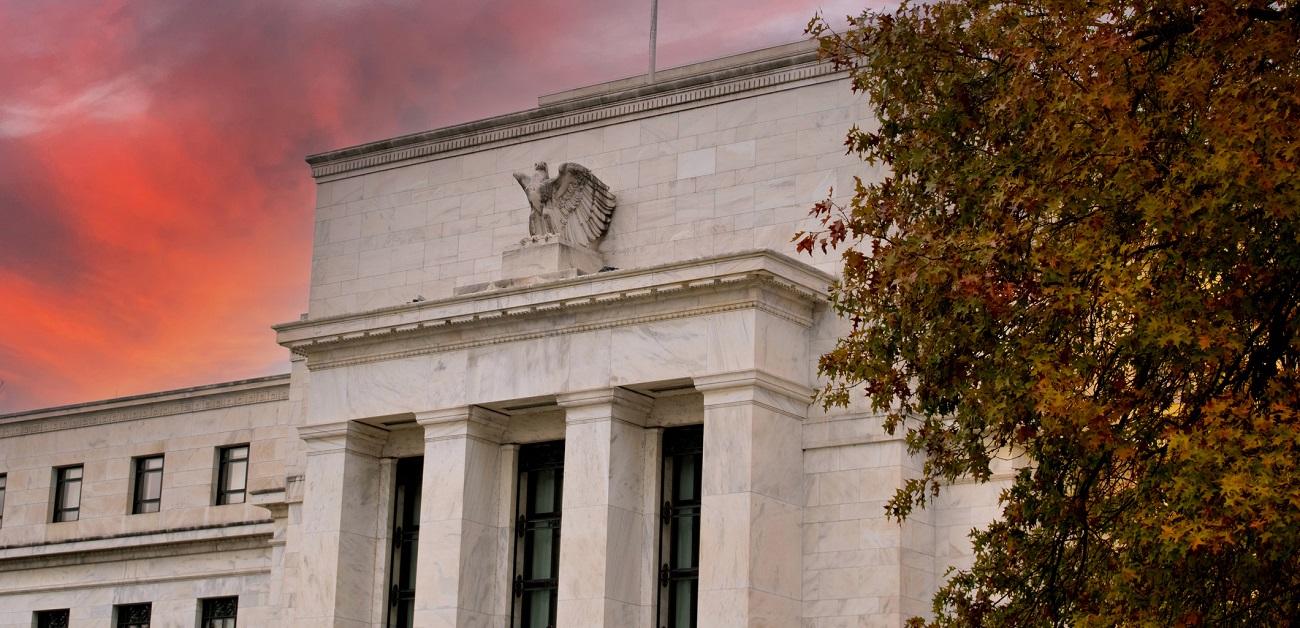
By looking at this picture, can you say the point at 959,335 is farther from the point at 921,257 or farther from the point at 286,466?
the point at 286,466

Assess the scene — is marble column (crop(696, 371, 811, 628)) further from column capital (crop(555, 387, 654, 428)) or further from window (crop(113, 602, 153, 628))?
window (crop(113, 602, 153, 628))

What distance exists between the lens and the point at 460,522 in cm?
3195

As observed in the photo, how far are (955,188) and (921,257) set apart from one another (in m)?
1.09

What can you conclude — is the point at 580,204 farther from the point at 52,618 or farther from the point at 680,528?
the point at 52,618

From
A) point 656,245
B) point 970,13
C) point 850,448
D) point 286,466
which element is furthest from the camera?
point 286,466

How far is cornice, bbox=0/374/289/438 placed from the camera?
137ft

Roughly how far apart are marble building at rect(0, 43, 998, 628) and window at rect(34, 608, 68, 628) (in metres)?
6.43

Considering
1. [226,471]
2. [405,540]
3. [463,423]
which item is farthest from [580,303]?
[226,471]

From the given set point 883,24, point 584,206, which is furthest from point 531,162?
point 883,24

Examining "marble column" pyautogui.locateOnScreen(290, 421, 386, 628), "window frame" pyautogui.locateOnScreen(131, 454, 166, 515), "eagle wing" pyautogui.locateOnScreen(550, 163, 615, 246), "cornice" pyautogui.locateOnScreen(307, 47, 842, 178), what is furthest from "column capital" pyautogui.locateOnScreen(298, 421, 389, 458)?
"window frame" pyautogui.locateOnScreen(131, 454, 166, 515)

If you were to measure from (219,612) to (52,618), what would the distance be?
5837 mm

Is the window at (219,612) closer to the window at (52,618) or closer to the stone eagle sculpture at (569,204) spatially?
the window at (52,618)

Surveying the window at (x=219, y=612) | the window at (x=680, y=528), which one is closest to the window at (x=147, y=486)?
the window at (x=219, y=612)

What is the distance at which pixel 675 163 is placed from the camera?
34.0 m
